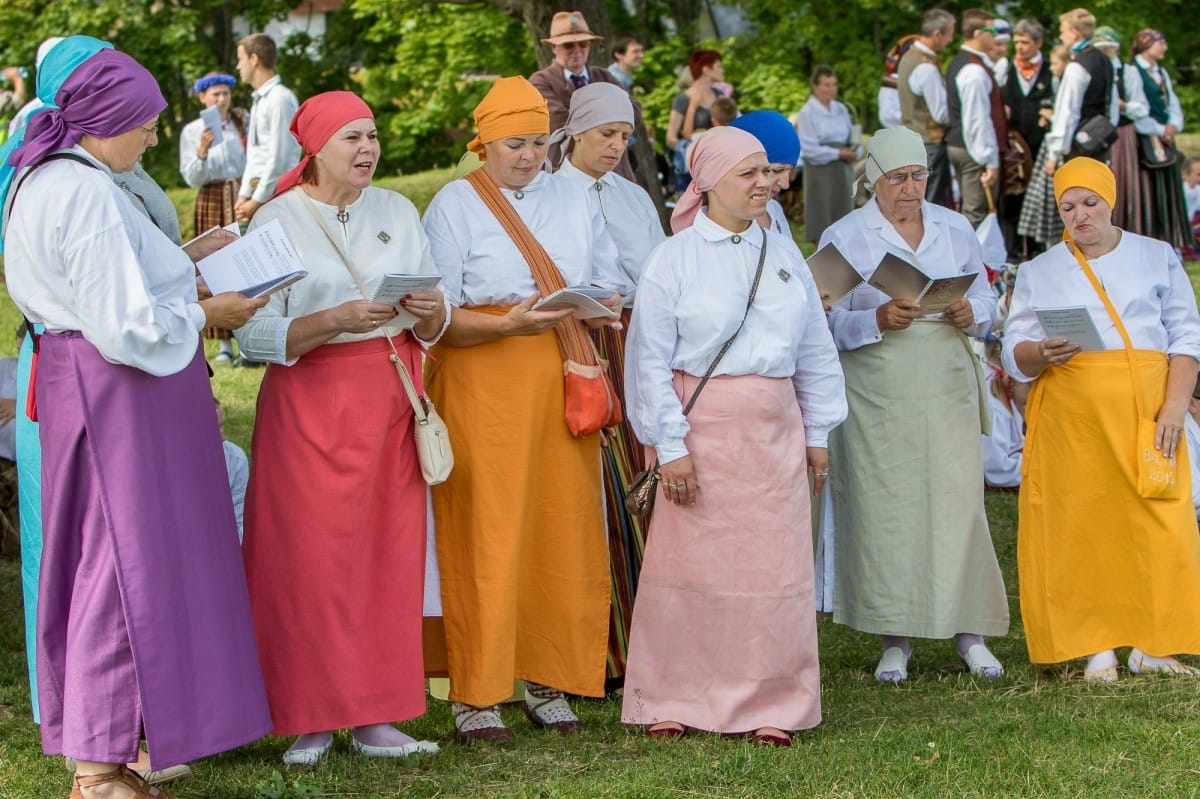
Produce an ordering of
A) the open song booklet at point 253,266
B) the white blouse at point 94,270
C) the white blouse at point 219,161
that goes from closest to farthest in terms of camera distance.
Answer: the white blouse at point 94,270, the open song booklet at point 253,266, the white blouse at point 219,161

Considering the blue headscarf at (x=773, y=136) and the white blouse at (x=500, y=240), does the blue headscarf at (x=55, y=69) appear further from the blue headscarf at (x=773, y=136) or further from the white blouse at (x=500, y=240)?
the blue headscarf at (x=773, y=136)

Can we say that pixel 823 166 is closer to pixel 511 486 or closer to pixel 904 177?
pixel 904 177

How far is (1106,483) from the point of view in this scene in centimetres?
618

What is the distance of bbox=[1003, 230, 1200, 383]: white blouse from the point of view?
611 centimetres

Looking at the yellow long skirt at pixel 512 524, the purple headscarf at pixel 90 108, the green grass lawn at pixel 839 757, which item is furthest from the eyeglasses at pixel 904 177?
the purple headscarf at pixel 90 108

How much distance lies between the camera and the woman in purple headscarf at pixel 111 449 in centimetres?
433

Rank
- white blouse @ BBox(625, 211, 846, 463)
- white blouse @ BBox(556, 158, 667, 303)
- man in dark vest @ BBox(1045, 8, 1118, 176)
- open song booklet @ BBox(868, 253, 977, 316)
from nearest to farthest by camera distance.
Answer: white blouse @ BBox(625, 211, 846, 463), open song booklet @ BBox(868, 253, 977, 316), white blouse @ BBox(556, 158, 667, 303), man in dark vest @ BBox(1045, 8, 1118, 176)

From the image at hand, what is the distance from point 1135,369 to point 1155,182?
8.20 metres

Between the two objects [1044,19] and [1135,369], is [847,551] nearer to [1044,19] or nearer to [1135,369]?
[1135,369]

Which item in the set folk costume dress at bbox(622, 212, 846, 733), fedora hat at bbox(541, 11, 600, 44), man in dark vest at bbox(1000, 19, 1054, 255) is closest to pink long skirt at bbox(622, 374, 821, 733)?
folk costume dress at bbox(622, 212, 846, 733)

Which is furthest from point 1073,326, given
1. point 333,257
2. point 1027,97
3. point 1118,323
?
point 1027,97

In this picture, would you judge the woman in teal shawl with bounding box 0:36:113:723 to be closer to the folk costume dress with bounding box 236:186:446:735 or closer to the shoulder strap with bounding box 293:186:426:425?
the folk costume dress with bounding box 236:186:446:735

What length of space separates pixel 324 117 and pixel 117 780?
2011mm

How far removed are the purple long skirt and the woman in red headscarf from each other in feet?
1.72
